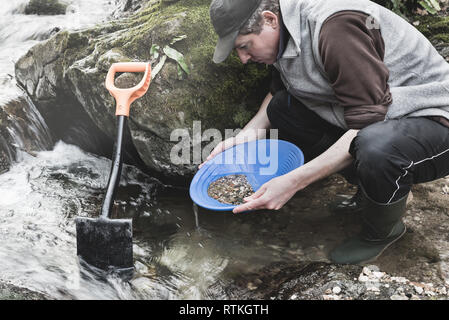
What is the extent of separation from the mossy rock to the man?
17.4 feet

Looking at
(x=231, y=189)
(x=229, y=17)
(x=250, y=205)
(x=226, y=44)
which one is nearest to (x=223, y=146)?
(x=231, y=189)

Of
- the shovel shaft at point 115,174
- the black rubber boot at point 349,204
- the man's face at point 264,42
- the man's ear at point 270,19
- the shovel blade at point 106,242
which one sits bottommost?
the black rubber boot at point 349,204

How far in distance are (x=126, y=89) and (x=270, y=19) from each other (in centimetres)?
114

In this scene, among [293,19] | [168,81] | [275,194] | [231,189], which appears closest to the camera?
[293,19]

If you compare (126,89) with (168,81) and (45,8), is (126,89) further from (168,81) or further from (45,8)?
(45,8)

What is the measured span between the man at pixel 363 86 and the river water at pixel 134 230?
0.49 m

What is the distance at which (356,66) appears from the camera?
198 cm

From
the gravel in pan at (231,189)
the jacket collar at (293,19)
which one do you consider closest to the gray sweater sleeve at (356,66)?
the jacket collar at (293,19)

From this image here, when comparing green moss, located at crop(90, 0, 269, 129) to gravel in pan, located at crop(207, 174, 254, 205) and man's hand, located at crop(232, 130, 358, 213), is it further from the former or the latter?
man's hand, located at crop(232, 130, 358, 213)

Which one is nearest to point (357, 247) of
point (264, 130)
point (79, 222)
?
point (264, 130)

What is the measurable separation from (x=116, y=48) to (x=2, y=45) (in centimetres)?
347

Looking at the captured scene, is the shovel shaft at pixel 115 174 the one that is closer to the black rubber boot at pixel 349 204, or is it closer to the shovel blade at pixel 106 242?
the shovel blade at pixel 106 242

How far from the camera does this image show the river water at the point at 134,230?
2344mm

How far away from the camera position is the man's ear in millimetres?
2236
